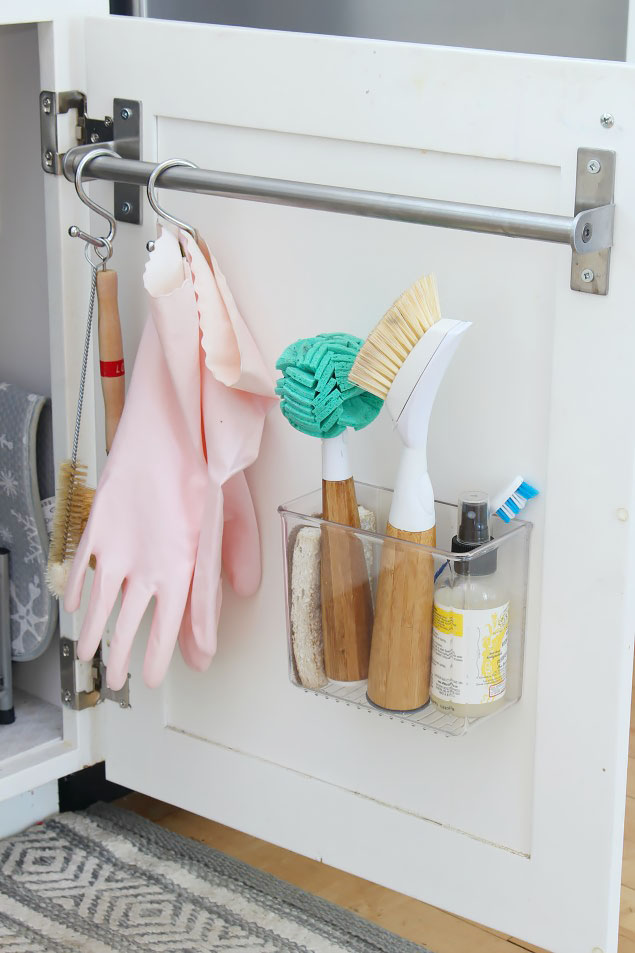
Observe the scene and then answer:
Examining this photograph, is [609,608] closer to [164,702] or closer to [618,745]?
[618,745]

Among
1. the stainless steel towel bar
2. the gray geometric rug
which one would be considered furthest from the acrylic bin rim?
the gray geometric rug

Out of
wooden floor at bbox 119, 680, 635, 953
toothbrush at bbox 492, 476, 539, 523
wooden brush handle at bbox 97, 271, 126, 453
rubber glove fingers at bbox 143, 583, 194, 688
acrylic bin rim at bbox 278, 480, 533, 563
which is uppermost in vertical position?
wooden brush handle at bbox 97, 271, 126, 453

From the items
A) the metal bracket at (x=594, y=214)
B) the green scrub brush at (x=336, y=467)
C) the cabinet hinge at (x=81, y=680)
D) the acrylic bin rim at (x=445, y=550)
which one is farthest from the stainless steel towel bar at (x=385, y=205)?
the cabinet hinge at (x=81, y=680)

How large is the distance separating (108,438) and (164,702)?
0.27 meters

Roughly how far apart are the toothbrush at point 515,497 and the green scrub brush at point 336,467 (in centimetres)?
11

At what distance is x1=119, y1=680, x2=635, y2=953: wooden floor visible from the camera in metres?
1.18

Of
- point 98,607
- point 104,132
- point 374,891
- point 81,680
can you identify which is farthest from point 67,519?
point 374,891

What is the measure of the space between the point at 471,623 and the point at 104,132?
0.53m

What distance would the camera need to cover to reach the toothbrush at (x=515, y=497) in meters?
0.85

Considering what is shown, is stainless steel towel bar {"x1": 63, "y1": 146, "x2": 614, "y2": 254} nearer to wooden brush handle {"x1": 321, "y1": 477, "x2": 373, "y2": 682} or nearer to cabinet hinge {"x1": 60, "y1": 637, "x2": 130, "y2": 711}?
wooden brush handle {"x1": 321, "y1": 477, "x2": 373, "y2": 682}

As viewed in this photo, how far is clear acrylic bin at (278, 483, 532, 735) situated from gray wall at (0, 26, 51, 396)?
0.44 meters

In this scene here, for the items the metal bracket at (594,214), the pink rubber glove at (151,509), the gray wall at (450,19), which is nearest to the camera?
the metal bracket at (594,214)

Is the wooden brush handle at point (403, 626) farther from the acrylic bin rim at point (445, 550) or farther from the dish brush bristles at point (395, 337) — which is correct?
the dish brush bristles at point (395, 337)

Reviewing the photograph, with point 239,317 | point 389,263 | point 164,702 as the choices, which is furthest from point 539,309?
point 164,702
